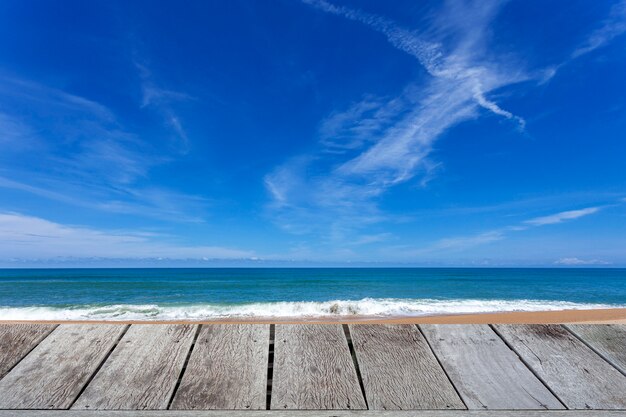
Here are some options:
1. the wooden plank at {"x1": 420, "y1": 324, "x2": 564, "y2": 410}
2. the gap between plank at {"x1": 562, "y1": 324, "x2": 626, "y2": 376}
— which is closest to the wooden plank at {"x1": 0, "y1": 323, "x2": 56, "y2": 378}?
the wooden plank at {"x1": 420, "y1": 324, "x2": 564, "y2": 410}

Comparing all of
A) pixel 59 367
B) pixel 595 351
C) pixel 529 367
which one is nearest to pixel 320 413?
pixel 529 367

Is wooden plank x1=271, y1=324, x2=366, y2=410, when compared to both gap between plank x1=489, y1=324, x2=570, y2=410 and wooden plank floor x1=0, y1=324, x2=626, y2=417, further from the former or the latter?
gap between plank x1=489, y1=324, x2=570, y2=410

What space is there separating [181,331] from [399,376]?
1188mm

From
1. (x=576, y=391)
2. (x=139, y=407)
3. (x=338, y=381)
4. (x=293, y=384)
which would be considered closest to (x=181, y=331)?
(x=139, y=407)

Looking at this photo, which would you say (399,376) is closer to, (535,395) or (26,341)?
(535,395)

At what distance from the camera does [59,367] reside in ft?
6.23

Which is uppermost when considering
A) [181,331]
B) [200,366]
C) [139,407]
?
[181,331]

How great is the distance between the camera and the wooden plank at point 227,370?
169 cm

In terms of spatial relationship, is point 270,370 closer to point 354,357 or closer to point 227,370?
point 227,370

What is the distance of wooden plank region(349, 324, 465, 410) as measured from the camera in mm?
1720

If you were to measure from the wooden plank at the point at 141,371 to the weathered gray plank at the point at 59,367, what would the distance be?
70 mm

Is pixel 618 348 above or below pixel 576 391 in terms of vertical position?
above

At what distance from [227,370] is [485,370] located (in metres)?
1.25

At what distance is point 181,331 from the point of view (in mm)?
2180
